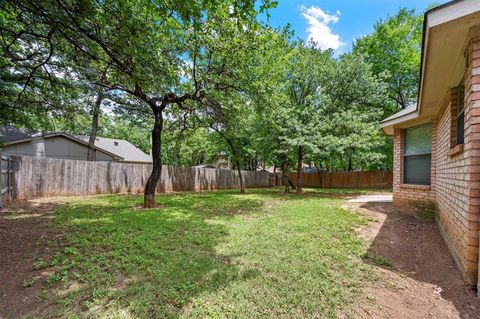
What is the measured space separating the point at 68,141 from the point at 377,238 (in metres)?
19.4

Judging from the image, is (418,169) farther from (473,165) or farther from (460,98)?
(473,165)

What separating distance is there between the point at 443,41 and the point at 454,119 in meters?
1.72

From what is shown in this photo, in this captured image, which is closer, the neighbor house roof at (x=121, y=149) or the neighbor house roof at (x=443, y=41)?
the neighbor house roof at (x=443, y=41)

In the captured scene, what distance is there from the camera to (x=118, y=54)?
4348 millimetres

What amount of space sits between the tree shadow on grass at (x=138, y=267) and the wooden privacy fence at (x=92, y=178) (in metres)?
4.67

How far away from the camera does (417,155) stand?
20.0ft

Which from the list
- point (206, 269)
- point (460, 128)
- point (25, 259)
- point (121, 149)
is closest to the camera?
point (206, 269)

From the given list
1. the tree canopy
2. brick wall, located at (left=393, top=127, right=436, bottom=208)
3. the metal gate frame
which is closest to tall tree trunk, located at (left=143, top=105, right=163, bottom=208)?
the tree canopy

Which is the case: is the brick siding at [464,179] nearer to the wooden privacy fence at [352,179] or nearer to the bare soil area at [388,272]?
the bare soil area at [388,272]

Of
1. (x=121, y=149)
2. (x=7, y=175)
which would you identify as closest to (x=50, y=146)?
(x=121, y=149)

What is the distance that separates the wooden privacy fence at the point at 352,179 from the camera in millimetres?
18250

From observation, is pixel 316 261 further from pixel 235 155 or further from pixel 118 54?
pixel 235 155

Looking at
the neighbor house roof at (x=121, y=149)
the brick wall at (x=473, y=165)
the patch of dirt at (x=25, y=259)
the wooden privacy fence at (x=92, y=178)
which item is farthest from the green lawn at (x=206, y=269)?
the neighbor house roof at (x=121, y=149)

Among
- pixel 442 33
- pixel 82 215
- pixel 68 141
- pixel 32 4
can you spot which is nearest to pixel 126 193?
pixel 82 215
